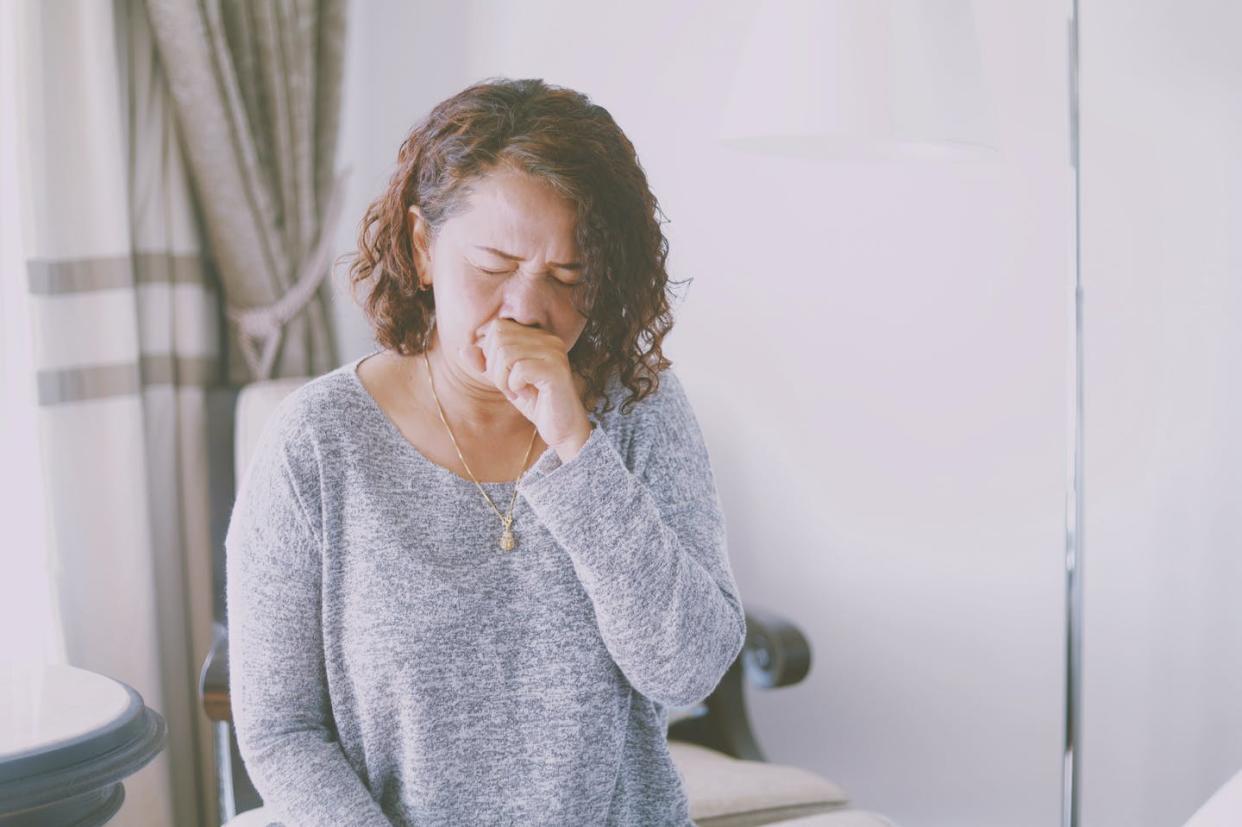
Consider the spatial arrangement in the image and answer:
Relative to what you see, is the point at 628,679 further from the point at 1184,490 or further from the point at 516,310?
the point at 1184,490

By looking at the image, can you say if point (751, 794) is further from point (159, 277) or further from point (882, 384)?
point (159, 277)

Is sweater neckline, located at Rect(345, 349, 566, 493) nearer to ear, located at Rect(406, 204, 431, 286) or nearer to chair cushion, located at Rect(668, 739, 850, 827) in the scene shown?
ear, located at Rect(406, 204, 431, 286)

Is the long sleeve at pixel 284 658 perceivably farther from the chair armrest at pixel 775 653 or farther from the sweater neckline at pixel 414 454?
the chair armrest at pixel 775 653

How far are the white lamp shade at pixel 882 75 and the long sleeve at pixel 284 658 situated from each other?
2.30 ft

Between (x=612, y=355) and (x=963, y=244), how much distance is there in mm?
849

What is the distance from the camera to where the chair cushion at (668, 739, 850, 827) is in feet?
5.24

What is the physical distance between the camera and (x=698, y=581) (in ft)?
3.69

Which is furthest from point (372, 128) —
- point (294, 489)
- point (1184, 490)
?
point (1184, 490)

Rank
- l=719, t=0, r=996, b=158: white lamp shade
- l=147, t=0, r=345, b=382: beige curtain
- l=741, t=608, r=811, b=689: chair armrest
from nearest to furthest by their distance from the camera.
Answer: l=719, t=0, r=996, b=158: white lamp shade
l=741, t=608, r=811, b=689: chair armrest
l=147, t=0, r=345, b=382: beige curtain

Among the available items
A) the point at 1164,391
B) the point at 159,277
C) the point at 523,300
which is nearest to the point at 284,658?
the point at 523,300

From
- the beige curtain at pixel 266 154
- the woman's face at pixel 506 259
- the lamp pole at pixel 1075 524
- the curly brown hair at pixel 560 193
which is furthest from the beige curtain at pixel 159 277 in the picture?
the lamp pole at pixel 1075 524

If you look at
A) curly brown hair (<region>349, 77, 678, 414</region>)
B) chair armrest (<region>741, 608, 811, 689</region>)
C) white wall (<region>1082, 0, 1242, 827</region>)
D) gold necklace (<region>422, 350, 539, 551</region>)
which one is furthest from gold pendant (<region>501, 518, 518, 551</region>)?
white wall (<region>1082, 0, 1242, 827</region>)

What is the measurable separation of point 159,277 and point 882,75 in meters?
1.21

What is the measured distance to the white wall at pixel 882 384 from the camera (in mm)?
1824
